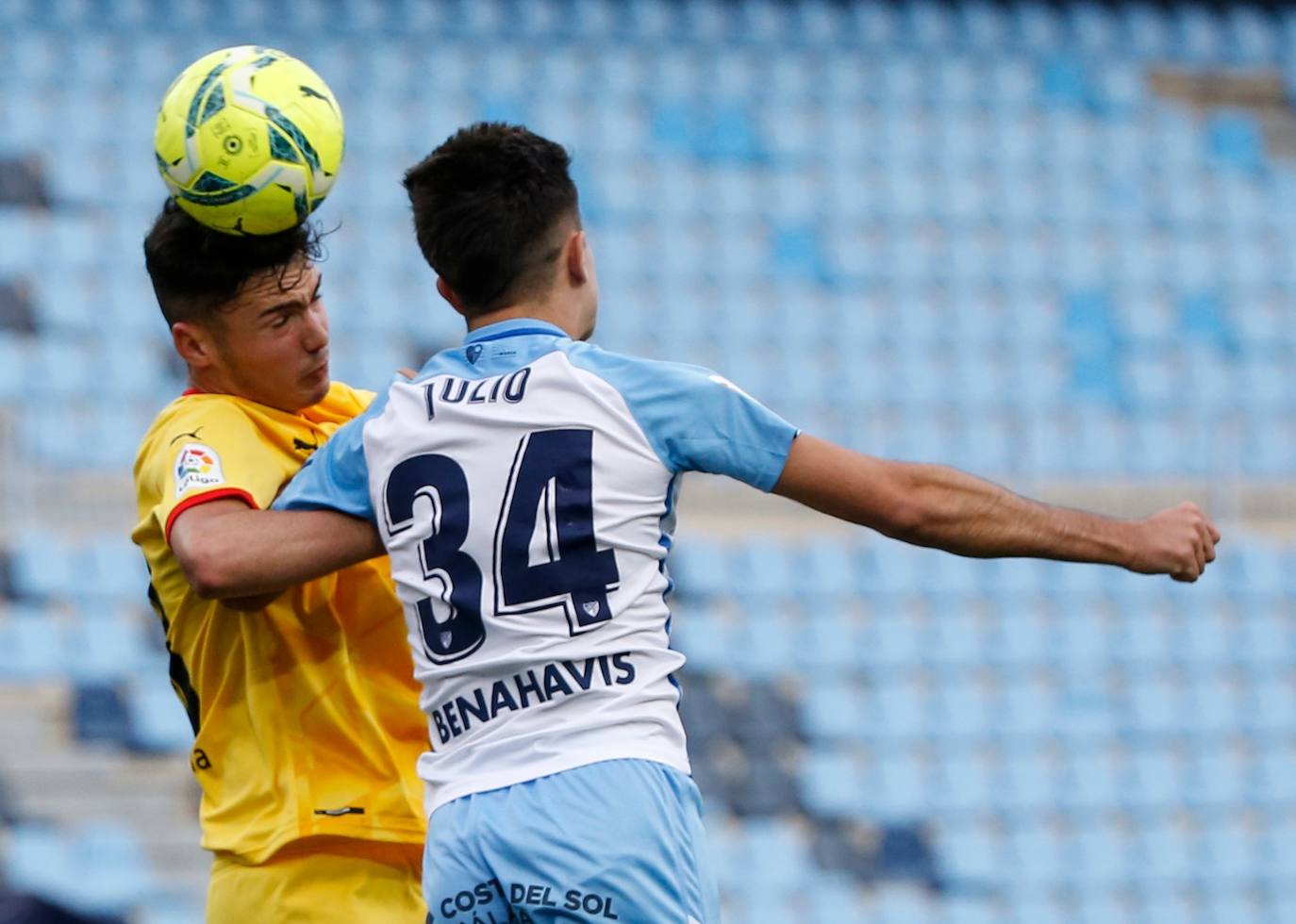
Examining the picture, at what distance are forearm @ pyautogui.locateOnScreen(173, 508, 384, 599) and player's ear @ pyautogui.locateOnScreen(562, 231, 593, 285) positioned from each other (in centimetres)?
51

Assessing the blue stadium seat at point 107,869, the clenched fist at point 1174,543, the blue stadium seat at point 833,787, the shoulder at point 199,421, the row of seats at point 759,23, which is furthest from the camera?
the row of seats at point 759,23

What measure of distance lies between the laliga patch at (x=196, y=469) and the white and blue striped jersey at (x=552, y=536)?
1.02ft

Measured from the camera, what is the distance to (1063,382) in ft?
39.2

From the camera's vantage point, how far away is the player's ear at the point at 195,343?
3.11 metres

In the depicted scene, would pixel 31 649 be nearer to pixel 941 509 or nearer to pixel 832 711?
pixel 832 711

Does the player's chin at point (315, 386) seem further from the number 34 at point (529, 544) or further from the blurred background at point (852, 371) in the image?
the blurred background at point (852, 371)

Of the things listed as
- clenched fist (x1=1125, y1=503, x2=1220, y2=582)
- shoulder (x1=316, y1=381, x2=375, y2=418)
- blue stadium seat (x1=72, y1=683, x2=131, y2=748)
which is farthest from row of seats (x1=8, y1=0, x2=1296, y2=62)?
clenched fist (x1=1125, y1=503, x2=1220, y2=582)

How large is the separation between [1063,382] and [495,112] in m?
4.21

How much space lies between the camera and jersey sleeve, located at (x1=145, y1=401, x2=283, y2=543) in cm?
285

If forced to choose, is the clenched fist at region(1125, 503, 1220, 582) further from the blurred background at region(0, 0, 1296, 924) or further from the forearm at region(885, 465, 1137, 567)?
the blurred background at region(0, 0, 1296, 924)

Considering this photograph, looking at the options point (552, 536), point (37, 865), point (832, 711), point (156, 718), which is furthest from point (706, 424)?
point (832, 711)

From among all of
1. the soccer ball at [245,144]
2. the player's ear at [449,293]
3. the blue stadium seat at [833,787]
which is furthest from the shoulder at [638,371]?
the blue stadium seat at [833,787]

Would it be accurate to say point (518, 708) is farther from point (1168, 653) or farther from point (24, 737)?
point (1168, 653)

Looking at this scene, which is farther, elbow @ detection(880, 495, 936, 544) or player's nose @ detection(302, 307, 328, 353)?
player's nose @ detection(302, 307, 328, 353)
